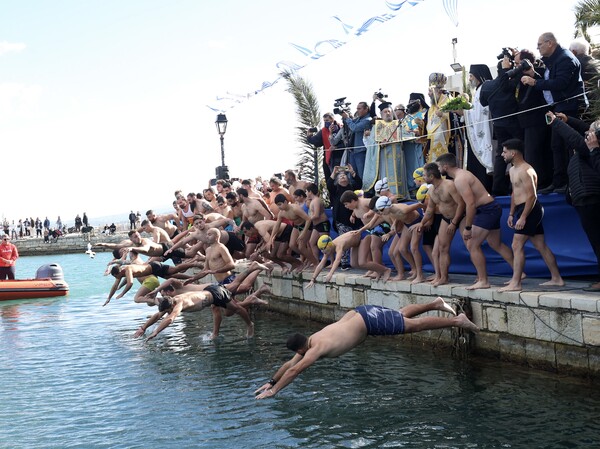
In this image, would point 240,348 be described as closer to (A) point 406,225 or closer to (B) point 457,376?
(A) point 406,225

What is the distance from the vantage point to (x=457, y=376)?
979cm

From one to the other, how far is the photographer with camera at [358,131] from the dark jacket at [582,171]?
5617 mm

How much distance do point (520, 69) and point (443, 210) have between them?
2.18m

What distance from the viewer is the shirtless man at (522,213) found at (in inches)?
364

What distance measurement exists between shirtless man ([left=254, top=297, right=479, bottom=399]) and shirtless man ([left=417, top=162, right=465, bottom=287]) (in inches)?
62.0

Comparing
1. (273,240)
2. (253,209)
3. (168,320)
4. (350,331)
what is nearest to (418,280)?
(350,331)

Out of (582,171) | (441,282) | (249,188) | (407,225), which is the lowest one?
(441,282)

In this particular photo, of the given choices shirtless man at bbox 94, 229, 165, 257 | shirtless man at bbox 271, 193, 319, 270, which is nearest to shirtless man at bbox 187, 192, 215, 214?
shirtless man at bbox 94, 229, 165, 257

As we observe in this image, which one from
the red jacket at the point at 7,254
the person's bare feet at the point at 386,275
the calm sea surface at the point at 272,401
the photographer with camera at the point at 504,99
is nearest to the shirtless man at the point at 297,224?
the calm sea surface at the point at 272,401

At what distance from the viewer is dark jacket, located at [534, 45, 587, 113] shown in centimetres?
991

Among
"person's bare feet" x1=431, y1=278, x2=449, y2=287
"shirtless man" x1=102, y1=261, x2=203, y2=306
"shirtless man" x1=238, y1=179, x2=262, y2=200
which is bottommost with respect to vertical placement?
"person's bare feet" x1=431, y1=278, x2=449, y2=287

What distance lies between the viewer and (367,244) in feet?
41.2

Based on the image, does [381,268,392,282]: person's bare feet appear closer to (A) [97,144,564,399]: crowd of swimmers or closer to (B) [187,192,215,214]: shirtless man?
(A) [97,144,564,399]: crowd of swimmers

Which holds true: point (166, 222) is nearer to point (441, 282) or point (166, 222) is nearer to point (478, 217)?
point (441, 282)
